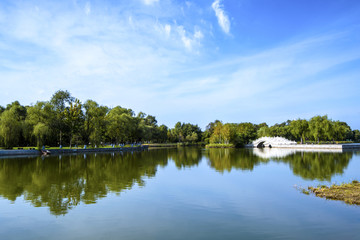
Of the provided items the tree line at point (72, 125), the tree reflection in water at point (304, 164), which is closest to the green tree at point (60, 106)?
the tree line at point (72, 125)

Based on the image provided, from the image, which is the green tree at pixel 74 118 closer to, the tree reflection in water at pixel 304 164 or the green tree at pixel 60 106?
the green tree at pixel 60 106

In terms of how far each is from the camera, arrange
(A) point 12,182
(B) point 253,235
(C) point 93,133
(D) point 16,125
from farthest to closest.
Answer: (C) point 93,133, (D) point 16,125, (A) point 12,182, (B) point 253,235

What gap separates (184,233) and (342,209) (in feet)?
19.5

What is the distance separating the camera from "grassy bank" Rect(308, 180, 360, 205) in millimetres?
10540

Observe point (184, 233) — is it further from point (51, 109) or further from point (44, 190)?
point (51, 109)

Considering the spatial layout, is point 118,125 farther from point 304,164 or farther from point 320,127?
point 320,127

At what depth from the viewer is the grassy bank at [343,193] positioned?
34.6 ft

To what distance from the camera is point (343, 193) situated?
11.4 metres

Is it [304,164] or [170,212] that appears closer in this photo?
[170,212]

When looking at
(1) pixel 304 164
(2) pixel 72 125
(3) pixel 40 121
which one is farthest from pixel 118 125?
(1) pixel 304 164

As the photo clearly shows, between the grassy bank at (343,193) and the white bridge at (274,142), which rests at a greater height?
the white bridge at (274,142)

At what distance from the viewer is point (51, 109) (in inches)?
1855

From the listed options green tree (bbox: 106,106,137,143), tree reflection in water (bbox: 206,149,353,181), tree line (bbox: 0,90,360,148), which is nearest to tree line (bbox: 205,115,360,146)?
tree line (bbox: 0,90,360,148)

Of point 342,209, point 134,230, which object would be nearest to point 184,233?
point 134,230
